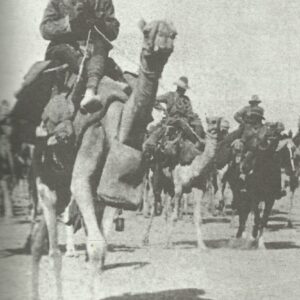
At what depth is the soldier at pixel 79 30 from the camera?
5912 mm

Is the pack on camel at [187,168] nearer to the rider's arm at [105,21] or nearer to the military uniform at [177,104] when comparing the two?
the military uniform at [177,104]

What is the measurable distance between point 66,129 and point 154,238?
5.64m

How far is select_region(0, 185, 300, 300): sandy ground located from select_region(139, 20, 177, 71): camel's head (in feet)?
5.18

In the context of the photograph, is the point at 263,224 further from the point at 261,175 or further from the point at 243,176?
the point at 243,176

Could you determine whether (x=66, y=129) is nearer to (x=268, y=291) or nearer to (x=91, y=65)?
(x=91, y=65)

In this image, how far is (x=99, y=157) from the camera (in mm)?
5957

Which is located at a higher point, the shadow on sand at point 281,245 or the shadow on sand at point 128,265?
the shadow on sand at point 281,245

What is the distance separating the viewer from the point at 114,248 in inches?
383

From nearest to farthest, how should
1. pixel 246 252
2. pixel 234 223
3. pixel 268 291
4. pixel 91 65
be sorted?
pixel 91 65
pixel 268 291
pixel 246 252
pixel 234 223

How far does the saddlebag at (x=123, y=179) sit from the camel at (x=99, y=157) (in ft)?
0.07

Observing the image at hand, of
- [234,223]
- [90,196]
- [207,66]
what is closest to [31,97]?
[90,196]

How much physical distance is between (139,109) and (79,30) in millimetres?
822

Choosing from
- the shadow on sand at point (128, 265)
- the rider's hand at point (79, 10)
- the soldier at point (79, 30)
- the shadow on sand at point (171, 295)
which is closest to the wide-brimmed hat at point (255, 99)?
the shadow on sand at point (128, 265)

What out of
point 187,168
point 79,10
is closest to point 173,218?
point 187,168
